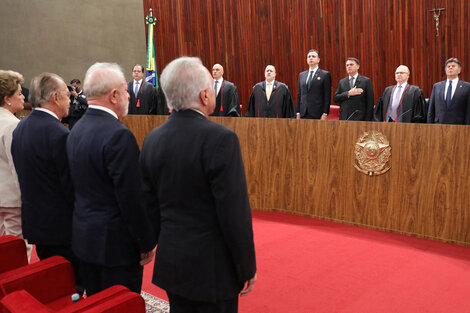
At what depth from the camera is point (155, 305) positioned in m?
2.33

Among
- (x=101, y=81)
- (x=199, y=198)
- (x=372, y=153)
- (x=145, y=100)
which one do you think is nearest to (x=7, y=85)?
(x=101, y=81)

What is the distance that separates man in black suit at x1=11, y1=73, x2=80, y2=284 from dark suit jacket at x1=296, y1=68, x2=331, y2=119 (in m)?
4.06

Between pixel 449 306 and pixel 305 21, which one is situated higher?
pixel 305 21

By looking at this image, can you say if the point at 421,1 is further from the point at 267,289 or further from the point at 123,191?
the point at 123,191

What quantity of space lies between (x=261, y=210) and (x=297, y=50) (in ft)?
13.4

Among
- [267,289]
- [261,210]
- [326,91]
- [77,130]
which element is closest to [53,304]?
[77,130]

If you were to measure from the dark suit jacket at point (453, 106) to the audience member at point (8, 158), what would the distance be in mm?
4057

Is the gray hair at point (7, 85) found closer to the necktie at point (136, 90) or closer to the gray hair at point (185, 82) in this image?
the gray hair at point (185, 82)

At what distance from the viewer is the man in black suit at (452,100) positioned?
4.64 m

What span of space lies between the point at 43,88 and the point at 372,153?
240 centimetres

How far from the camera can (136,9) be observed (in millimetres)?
9180

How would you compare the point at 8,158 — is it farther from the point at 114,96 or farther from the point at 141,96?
the point at 141,96

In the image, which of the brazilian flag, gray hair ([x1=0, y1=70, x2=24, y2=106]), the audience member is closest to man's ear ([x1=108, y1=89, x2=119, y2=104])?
the audience member

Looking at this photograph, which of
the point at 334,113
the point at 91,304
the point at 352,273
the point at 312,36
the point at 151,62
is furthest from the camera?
the point at 151,62
